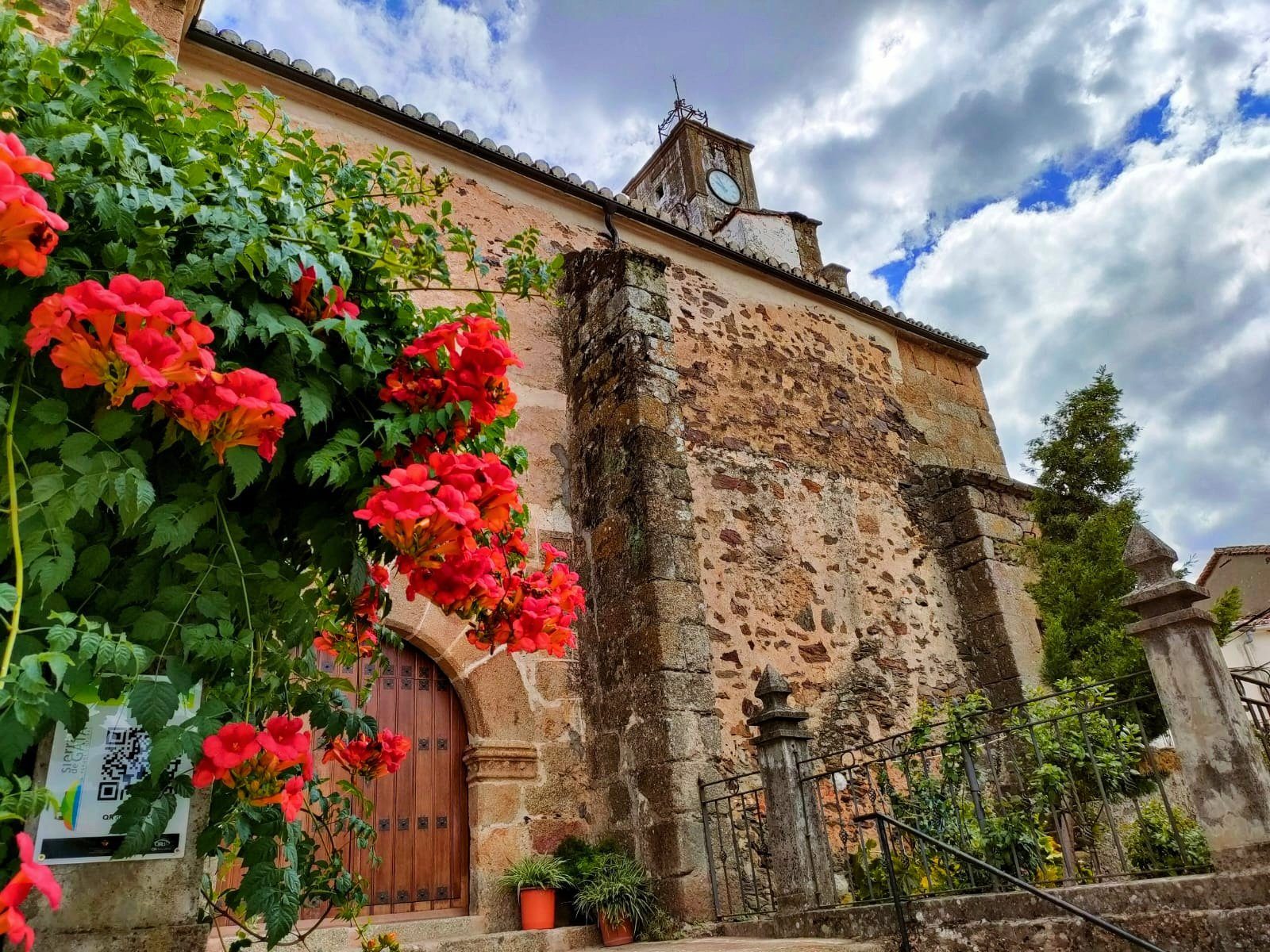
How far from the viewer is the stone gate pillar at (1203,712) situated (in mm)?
3551

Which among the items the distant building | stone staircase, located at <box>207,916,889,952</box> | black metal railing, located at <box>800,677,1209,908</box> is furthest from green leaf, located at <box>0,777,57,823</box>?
the distant building

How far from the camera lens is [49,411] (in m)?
1.36

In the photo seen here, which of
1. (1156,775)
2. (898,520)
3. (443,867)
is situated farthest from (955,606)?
(443,867)

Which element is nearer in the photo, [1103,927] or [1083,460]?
[1103,927]

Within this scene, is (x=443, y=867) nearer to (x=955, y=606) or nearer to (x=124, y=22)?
(x=124, y=22)

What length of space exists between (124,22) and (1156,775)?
4476 millimetres

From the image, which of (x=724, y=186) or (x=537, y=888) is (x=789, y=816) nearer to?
(x=537, y=888)

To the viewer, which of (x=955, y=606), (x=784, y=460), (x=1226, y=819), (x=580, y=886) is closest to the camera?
(x=1226, y=819)

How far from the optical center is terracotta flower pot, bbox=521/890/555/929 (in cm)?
492

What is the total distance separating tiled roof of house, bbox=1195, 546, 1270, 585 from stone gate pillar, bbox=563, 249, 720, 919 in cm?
2119

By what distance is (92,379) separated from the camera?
1.26 m

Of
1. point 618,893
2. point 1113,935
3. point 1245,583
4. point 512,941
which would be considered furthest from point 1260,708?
point 1245,583

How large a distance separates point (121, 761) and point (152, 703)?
0.35m

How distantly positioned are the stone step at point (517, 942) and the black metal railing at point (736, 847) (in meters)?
0.75
